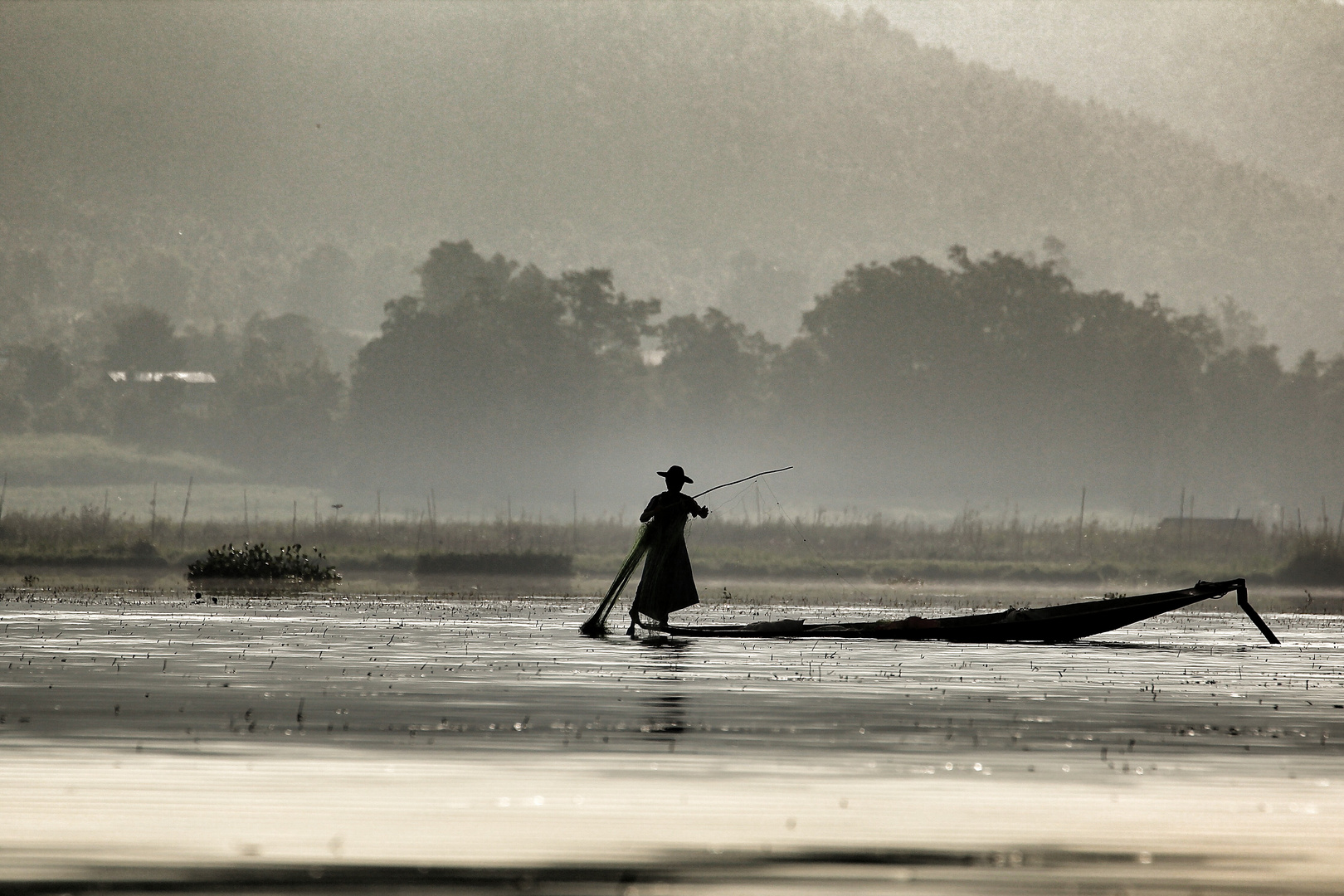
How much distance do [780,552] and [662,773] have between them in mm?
69126

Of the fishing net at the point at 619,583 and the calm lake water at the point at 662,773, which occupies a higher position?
the fishing net at the point at 619,583

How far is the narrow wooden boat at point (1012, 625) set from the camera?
81.3 ft

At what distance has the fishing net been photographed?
25.9 meters

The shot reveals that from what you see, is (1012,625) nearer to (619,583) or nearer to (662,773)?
(619,583)

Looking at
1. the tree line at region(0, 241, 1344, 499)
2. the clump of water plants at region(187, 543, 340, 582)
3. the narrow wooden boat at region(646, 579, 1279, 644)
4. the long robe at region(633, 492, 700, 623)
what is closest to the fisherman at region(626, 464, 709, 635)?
the long robe at region(633, 492, 700, 623)

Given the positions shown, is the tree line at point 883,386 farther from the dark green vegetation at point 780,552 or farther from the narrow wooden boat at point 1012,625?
the narrow wooden boat at point 1012,625

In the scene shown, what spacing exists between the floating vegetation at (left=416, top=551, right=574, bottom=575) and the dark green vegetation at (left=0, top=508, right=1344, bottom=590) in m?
0.04

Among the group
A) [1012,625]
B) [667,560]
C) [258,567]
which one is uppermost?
[667,560]

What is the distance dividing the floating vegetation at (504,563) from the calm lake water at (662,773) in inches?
1481

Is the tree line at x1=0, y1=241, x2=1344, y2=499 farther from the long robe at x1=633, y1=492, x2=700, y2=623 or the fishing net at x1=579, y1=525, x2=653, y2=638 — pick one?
the long robe at x1=633, y1=492, x2=700, y2=623

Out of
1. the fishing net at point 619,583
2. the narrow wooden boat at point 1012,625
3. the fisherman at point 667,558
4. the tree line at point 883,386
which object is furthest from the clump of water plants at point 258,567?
the tree line at point 883,386

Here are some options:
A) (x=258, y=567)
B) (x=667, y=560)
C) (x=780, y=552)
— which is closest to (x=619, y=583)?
(x=667, y=560)

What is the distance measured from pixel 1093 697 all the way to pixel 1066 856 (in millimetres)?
8664

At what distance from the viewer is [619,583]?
26531mm
